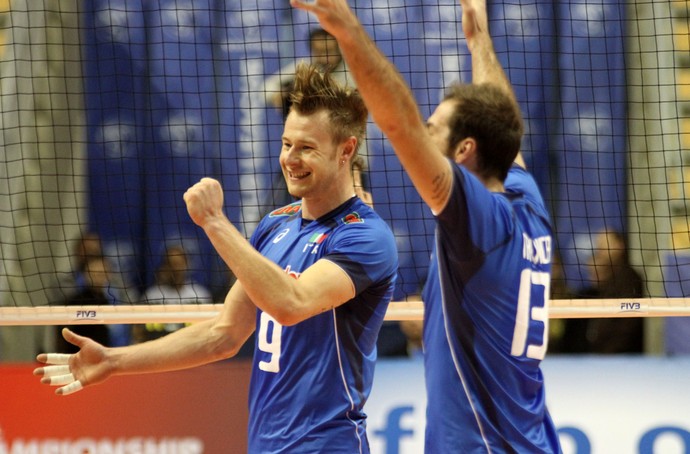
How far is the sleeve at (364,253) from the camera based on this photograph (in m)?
4.28

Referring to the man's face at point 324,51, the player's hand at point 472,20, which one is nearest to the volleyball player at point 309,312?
the player's hand at point 472,20

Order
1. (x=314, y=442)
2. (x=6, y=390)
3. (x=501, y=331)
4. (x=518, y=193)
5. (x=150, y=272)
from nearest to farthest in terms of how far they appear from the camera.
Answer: (x=501, y=331)
(x=518, y=193)
(x=314, y=442)
(x=6, y=390)
(x=150, y=272)

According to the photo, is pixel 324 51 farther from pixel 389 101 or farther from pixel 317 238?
pixel 389 101

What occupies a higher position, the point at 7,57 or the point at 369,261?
the point at 7,57

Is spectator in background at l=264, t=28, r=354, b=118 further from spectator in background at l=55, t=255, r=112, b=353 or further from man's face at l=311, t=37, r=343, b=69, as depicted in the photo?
spectator in background at l=55, t=255, r=112, b=353

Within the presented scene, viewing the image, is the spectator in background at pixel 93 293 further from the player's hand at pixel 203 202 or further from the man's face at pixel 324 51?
the player's hand at pixel 203 202

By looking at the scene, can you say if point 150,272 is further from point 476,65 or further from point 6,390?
point 476,65

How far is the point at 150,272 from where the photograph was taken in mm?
7828

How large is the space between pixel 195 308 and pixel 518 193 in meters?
2.88

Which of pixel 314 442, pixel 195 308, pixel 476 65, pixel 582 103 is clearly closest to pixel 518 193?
pixel 476 65

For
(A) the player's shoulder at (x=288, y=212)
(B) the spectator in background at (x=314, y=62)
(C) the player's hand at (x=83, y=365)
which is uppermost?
(B) the spectator in background at (x=314, y=62)

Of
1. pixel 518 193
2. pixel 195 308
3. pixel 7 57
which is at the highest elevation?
pixel 7 57

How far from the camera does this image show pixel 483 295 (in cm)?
349

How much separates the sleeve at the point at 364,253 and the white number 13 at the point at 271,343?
→ 0.36 metres
